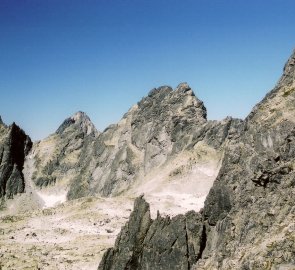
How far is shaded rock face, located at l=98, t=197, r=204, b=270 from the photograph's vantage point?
1373 inches

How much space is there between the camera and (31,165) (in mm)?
183500

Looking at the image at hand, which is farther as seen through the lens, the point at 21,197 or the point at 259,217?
the point at 21,197

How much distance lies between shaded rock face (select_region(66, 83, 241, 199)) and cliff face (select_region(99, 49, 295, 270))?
73953 millimetres

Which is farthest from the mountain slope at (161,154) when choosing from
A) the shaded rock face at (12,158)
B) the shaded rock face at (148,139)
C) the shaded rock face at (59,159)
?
the shaded rock face at (12,158)

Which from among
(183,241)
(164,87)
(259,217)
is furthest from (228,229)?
(164,87)

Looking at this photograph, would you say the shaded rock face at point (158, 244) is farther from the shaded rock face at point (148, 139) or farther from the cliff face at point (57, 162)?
the cliff face at point (57, 162)

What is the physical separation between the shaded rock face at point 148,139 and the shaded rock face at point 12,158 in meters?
21.7

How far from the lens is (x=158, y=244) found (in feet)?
120

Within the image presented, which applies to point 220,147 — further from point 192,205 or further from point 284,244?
point 284,244

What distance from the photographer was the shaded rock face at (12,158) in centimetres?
16175

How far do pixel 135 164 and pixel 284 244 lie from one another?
118m

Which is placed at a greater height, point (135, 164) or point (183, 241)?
point (135, 164)

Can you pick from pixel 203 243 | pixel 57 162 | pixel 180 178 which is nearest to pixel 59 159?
pixel 57 162

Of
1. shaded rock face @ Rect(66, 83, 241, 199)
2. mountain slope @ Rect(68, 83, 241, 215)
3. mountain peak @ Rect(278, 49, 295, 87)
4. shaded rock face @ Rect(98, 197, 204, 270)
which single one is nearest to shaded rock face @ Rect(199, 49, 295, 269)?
shaded rock face @ Rect(98, 197, 204, 270)
